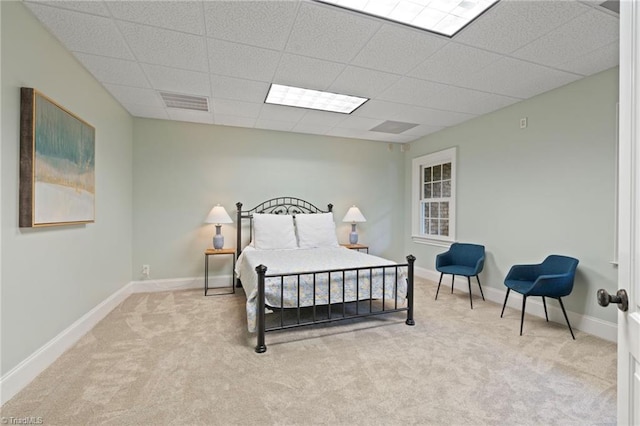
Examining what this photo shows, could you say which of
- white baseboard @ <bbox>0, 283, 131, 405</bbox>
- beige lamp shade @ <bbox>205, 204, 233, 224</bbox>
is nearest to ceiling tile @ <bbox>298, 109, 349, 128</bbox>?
beige lamp shade @ <bbox>205, 204, 233, 224</bbox>

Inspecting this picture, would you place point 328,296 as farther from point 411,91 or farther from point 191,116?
point 191,116

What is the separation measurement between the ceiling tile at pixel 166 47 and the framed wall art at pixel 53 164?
75 centimetres

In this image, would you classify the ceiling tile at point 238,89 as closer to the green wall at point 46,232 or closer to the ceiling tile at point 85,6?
the ceiling tile at point 85,6

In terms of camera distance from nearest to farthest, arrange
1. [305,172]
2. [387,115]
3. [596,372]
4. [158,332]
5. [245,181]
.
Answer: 1. [596,372]
2. [158,332]
3. [387,115]
4. [245,181]
5. [305,172]

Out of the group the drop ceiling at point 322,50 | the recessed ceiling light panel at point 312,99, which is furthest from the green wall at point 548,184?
the recessed ceiling light panel at point 312,99

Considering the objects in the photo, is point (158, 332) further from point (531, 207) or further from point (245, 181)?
point (531, 207)

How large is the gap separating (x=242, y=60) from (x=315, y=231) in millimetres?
2490

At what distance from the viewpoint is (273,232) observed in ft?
13.6

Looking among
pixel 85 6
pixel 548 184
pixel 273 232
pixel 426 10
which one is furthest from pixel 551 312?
pixel 85 6

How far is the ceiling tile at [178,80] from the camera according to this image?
2770 millimetres

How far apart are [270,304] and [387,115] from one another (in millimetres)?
2867

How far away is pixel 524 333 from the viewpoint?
2818mm

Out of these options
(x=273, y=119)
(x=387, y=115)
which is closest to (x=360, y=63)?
(x=387, y=115)

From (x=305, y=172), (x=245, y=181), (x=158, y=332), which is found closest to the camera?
(x=158, y=332)
